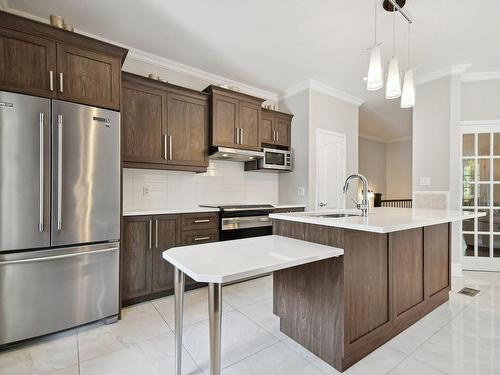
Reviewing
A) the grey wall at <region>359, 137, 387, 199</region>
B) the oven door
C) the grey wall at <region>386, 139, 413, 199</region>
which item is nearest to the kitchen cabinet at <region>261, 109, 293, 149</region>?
the oven door

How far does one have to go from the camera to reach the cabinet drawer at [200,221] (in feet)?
9.24

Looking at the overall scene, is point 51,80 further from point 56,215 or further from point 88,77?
point 56,215

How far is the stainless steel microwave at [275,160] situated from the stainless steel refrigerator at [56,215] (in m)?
2.05

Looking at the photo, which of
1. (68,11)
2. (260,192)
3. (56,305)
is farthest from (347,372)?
(68,11)

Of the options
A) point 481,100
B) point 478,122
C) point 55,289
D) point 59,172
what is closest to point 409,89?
point 478,122

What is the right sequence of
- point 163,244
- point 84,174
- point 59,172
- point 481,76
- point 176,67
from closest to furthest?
point 59,172, point 84,174, point 163,244, point 176,67, point 481,76

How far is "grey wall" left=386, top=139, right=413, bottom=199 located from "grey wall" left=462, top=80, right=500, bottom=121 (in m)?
4.02

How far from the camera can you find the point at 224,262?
117cm

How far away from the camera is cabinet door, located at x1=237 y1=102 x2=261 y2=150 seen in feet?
11.5

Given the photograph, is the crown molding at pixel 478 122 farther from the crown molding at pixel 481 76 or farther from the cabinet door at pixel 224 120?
the cabinet door at pixel 224 120

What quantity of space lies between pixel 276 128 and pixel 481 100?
2.98 metres

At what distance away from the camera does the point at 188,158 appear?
10.2 feet

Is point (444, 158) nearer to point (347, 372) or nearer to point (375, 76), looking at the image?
point (375, 76)

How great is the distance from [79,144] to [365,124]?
610cm
